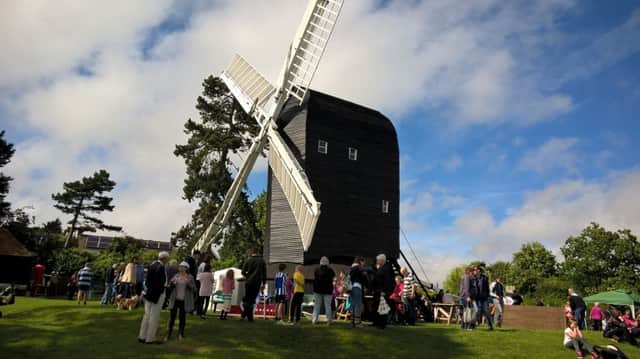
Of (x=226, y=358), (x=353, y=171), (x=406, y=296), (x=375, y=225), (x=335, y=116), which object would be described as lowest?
(x=226, y=358)

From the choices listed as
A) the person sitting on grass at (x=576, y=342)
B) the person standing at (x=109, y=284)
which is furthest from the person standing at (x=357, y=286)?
the person standing at (x=109, y=284)

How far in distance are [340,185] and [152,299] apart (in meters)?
17.3

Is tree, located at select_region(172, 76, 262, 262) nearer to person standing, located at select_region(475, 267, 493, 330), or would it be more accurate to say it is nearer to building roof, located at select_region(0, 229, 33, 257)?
building roof, located at select_region(0, 229, 33, 257)

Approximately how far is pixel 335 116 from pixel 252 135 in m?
16.6

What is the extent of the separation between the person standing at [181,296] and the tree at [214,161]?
1122 inches

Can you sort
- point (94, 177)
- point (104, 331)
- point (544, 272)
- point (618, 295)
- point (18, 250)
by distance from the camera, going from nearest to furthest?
point (104, 331), point (618, 295), point (18, 250), point (94, 177), point (544, 272)

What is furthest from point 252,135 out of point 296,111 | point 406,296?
point 406,296

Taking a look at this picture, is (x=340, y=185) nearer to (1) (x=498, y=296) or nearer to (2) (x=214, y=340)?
(1) (x=498, y=296)

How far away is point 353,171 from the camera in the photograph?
2967cm

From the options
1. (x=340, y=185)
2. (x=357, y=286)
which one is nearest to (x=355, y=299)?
(x=357, y=286)

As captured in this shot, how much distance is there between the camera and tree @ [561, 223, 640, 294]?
62.9 m

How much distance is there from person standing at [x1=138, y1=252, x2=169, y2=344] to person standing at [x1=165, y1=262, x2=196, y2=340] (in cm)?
43

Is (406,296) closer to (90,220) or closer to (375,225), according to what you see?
(375,225)

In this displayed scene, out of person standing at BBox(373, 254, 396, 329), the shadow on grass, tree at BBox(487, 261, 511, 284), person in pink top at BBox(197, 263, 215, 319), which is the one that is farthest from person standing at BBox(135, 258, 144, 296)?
tree at BBox(487, 261, 511, 284)
